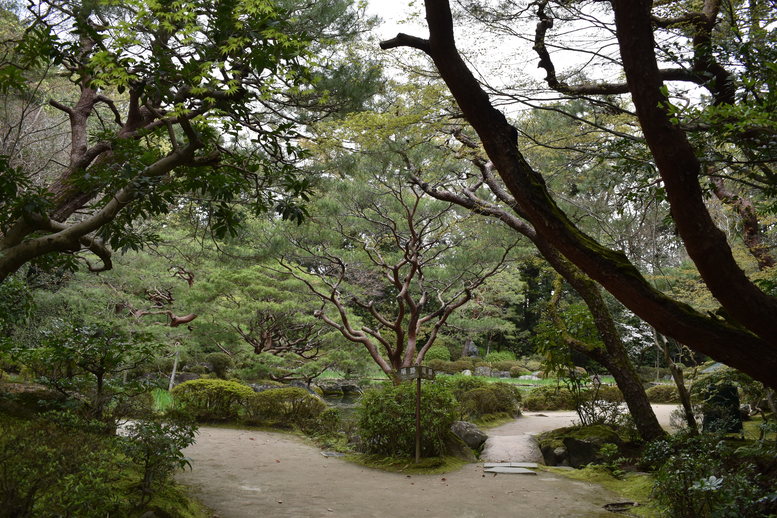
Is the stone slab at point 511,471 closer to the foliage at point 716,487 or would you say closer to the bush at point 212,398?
the foliage at point 716,487

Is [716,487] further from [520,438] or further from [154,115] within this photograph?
[520,438]

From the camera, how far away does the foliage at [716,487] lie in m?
2.74

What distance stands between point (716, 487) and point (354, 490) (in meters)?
Answer: 3.01

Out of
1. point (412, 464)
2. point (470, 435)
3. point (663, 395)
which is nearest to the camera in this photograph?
point (412, 464)

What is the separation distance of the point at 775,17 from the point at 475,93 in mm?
2636

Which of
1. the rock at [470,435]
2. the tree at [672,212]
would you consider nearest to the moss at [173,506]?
the tree at [672,212]

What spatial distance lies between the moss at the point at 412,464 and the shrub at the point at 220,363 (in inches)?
299

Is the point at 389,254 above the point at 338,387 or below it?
above

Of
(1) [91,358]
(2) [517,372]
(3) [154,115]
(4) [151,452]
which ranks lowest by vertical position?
(4) [151,452]

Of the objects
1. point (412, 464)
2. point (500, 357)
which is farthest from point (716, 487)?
point (500, 357)

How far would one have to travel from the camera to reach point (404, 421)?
6.09 meters

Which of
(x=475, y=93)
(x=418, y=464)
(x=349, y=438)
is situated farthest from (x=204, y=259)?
(x=475, y=93)

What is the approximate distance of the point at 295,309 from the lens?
1099 cm

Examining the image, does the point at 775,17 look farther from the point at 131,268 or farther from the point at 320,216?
the point at 131,268
